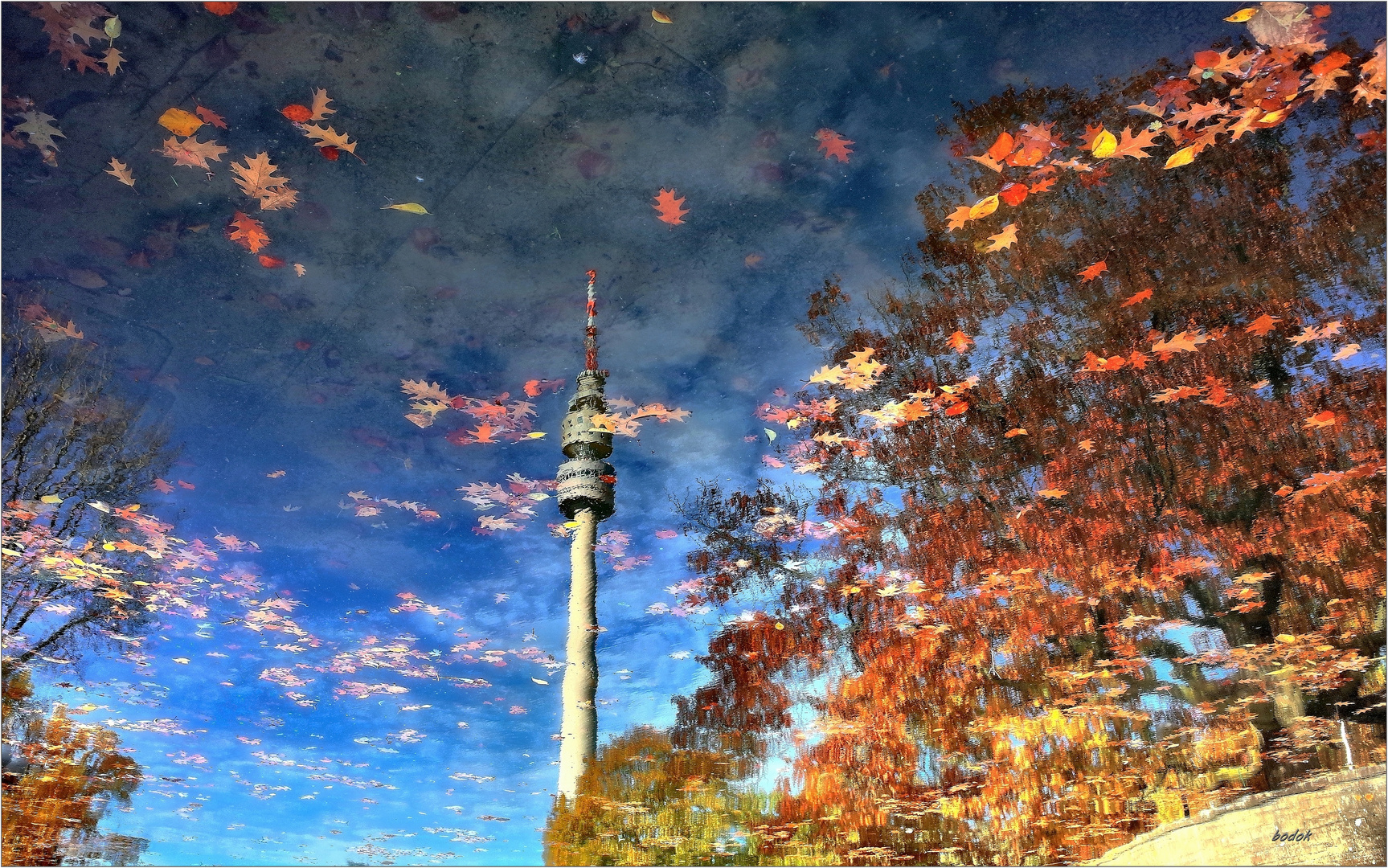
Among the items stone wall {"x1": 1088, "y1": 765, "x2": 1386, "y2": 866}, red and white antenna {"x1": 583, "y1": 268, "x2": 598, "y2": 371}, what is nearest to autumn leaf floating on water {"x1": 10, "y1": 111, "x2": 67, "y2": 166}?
red and white antenna {"x1": 583, "y1": 268, "x2": 598, "y2": 371}

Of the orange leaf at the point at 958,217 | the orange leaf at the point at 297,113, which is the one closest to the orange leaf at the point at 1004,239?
the orange leaf at the point at 958,217

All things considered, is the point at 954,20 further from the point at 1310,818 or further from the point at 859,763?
the point at 859,763

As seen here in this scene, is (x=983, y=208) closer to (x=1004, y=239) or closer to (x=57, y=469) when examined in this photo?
(x=1004, y=239)

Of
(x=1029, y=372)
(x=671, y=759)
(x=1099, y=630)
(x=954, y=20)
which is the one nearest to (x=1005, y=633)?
(x=1099, y=630)

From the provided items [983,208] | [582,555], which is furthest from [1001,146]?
[582,555]

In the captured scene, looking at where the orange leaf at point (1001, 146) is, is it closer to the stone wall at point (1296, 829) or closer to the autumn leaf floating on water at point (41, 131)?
the stone wall at point (1296, 829)

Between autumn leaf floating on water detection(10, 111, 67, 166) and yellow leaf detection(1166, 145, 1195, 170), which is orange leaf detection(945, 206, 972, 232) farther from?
autumn leaf floating on water detection(10, 111, 67, 166)

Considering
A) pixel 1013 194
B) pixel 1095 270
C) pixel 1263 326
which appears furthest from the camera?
pixel 1095 270
